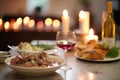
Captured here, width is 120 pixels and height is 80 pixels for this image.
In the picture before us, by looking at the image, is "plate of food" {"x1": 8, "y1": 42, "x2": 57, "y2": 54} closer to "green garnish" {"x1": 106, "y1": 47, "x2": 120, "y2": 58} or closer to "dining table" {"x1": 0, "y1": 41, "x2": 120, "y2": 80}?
"dining table" {"x1": 0, "y1": 41, "x2": 120, "y2": 80}

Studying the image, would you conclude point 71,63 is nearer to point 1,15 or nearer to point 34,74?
point 34,74

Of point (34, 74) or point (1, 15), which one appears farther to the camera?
point (1, 15)

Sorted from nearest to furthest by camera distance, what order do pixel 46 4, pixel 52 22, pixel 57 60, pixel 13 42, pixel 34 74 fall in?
pixel 34 74 → pixel 57 60 → pixel 13 42 → pixel 52 22 → pixel 46 4

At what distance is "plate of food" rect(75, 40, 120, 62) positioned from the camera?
155 centimetres

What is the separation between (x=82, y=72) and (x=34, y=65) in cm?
24

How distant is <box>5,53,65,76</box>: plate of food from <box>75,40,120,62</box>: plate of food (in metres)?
0.24

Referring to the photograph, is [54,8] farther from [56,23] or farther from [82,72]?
[82,72]

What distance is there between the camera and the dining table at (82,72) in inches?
49.5

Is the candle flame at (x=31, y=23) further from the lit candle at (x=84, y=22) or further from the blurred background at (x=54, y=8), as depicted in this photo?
the lit candle at (x=84, y=22)

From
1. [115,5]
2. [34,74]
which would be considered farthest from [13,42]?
[34,74]

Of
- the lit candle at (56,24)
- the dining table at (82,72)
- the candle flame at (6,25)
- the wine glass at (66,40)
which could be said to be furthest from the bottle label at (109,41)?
the candle flame at (6,25)

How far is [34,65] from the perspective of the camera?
49.7 inches

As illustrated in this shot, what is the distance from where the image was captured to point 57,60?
1410 mm

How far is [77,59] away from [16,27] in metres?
2.87
